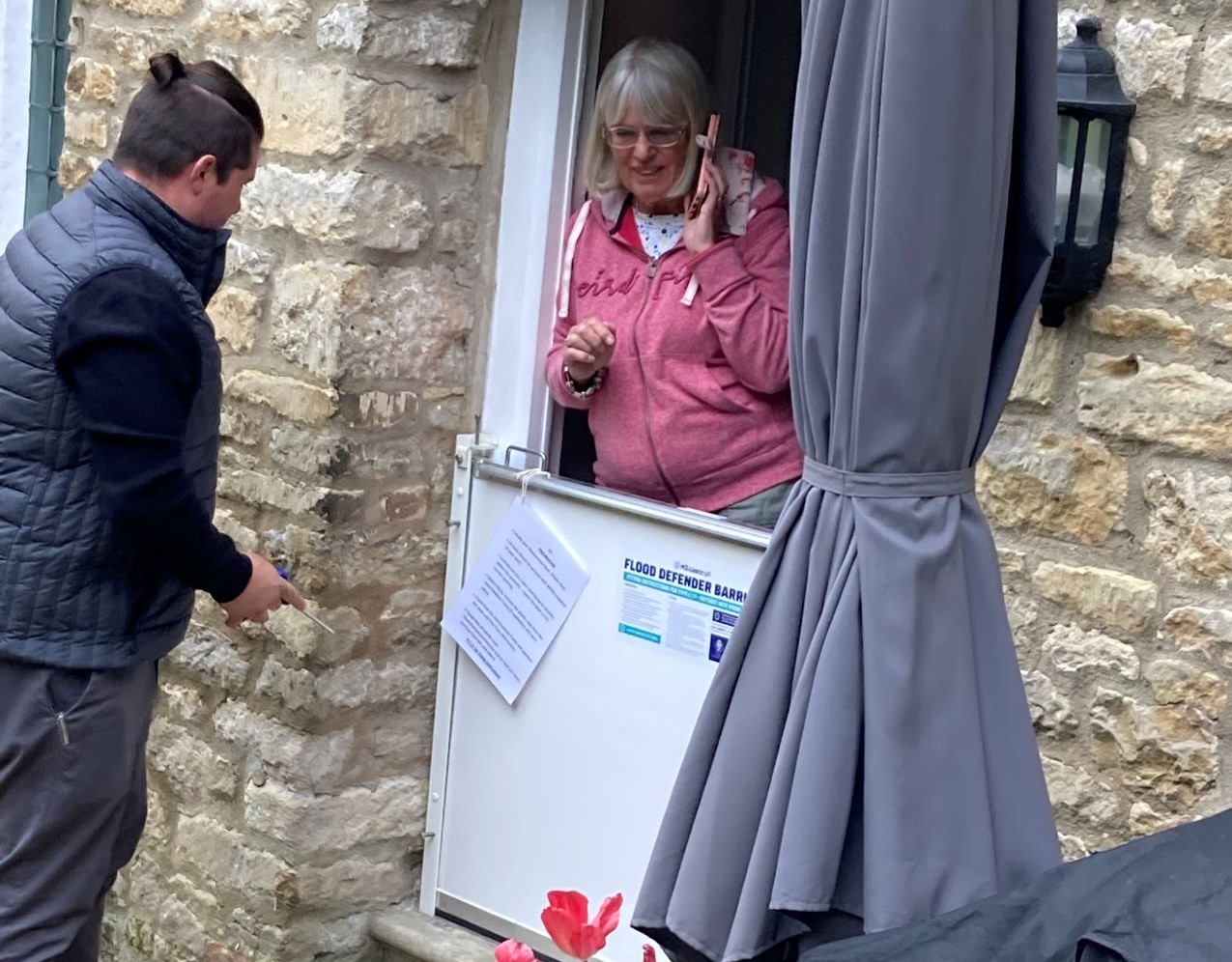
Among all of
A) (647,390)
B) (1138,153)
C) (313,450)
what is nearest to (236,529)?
(313,450)

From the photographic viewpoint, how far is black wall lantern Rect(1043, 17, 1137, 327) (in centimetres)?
268

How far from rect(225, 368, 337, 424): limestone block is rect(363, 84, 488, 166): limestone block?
55 cm

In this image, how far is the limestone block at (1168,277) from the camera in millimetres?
2646

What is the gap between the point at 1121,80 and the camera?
2.70 metres

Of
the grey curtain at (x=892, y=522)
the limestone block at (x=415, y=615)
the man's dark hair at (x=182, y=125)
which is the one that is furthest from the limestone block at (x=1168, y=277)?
the limestone block at (x=415, y=615)

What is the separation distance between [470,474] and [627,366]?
53 centimetres

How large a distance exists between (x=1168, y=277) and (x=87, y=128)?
2.81 meters

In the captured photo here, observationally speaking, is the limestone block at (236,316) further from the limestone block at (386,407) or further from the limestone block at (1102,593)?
the limestone block at (1102,593)

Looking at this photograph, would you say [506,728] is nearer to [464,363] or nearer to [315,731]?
[315,731]

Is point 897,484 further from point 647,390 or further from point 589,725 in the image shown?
point 589,725

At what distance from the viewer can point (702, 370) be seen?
3.60m

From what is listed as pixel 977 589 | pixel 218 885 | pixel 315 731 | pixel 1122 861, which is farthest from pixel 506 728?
pixel 1122 861

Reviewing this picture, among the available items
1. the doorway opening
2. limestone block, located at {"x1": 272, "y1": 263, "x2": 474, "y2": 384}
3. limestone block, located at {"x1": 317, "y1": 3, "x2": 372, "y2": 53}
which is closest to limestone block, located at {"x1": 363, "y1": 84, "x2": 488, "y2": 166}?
limestone block, located at {"x1": 317, "y1": 3, "x2": 372, "y2": 53}

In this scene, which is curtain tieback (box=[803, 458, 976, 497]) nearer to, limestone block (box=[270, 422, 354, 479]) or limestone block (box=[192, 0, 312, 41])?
limestone block (box=[270, 422, 354, 479])
